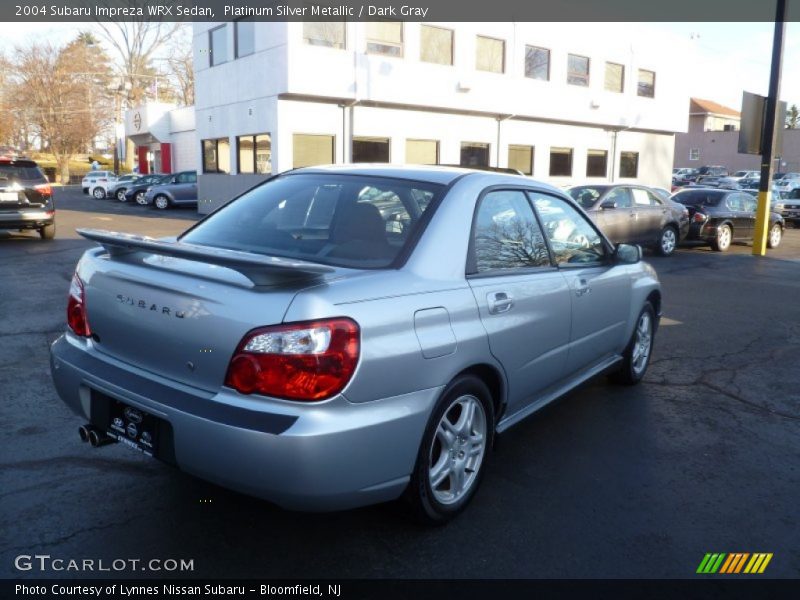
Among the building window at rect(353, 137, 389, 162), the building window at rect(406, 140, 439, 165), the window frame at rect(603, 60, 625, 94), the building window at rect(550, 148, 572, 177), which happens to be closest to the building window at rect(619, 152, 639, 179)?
the window frame at rect(603, 60, 625, 94)

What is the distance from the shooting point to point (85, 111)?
66.5 metres

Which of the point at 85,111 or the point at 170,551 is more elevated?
the point at 85,111

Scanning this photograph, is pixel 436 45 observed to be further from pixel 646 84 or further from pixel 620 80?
pixel 646 84

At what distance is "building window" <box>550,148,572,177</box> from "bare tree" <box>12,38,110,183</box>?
1936 inches

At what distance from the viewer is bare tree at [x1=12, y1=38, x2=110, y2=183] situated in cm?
6275

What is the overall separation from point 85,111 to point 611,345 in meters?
71.5

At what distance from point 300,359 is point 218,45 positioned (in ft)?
73.5

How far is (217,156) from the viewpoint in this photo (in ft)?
78.3

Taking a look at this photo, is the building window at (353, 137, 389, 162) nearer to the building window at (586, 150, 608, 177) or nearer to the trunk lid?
the building window at (586, 150, 608, 177)

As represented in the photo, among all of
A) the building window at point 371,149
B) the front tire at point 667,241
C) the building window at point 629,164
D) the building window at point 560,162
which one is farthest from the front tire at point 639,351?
the building window at point 629,164

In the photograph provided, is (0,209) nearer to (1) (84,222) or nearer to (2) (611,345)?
(1) (84,222)

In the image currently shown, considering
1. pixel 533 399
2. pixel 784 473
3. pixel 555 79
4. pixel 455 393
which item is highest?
pixel 555 79

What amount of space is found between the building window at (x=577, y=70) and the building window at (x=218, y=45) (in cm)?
1238

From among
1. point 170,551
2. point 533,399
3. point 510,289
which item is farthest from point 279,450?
point 533,399
